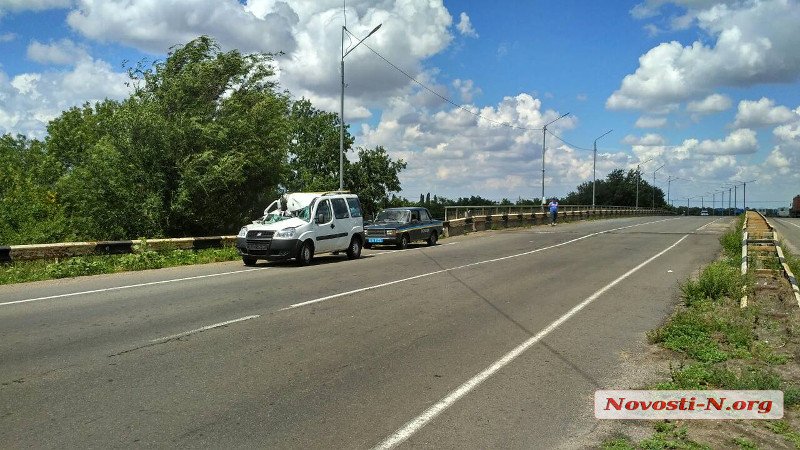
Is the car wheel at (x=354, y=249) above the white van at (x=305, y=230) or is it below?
below

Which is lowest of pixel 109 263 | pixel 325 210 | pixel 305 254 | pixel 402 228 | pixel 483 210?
pixel 109 263

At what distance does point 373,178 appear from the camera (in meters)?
67.4

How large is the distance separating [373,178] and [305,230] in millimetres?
49743

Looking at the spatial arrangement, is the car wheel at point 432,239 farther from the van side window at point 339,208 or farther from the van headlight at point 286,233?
the van headlight at point 286,233

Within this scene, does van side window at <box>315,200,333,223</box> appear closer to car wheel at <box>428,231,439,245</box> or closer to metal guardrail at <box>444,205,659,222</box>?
car wheel at <box>428,231,439,245</box>

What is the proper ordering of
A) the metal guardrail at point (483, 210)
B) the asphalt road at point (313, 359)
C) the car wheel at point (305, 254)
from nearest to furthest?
the asphalt road at point (313, 359) → the car wheel at point (305, 254) → the metal guardrail at point (483, 210)

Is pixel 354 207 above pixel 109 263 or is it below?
above

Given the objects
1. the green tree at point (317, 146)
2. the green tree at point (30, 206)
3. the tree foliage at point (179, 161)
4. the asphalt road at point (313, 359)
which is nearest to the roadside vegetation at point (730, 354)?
the asphalt road at point (313, 359)

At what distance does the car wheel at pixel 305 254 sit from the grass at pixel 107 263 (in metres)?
3.22

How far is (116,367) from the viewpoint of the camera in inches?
257

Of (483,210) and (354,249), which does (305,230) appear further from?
(483,210)

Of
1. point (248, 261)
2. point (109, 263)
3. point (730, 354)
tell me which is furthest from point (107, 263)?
point (730, 354)

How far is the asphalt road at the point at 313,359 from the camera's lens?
4.92 metres

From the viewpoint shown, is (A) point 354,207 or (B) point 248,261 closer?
(B) point 248,261
